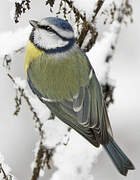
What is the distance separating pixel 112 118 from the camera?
5566 millimetres

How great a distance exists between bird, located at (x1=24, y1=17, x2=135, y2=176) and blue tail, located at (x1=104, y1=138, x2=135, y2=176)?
0.4 inches

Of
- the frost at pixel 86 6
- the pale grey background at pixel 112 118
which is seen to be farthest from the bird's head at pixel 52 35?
the pale grey background at pixel 112 118

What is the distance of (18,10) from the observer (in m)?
2.25

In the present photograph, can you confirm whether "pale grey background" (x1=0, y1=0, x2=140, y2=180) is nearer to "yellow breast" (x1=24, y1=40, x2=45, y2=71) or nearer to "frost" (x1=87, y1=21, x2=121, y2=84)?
"yellow breast" (x1=24, y1=40, x2=45, y2=71)

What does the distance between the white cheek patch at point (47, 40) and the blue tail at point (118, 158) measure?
61 centimetres

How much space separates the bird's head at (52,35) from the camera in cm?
252

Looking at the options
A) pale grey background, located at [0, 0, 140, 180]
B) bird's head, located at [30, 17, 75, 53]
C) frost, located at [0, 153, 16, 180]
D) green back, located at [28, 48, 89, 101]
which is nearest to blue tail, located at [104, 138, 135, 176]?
green back, located at [28, 48, 89, 101]

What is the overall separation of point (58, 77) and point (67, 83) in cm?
6

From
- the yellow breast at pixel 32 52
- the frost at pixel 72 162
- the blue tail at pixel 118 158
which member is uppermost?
the yellow breast at pixel 32 52

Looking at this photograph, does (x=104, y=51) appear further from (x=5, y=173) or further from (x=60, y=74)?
(x=5, y=173)

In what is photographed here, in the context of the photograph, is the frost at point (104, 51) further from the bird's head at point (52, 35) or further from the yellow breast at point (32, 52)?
the yellow breast at point (32, 52)

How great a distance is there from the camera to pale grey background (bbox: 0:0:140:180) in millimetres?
5574

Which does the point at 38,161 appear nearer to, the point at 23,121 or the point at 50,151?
the point at 50,151

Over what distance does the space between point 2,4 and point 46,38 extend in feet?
9.62
